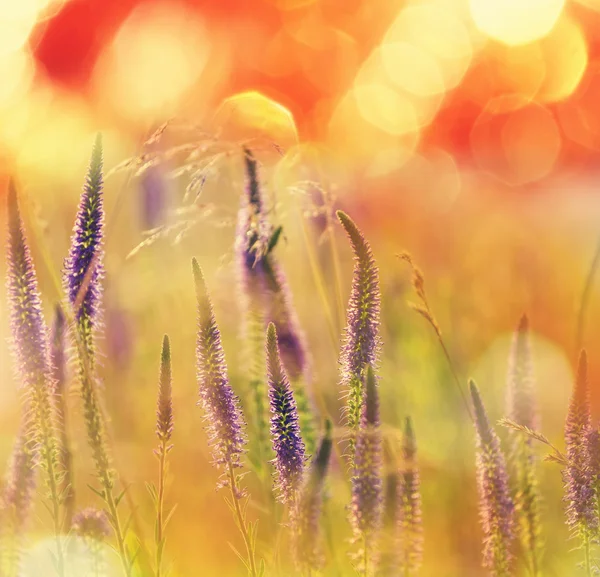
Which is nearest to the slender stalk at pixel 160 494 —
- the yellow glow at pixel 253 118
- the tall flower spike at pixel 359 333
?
the tall flower spike at pixel 359 333

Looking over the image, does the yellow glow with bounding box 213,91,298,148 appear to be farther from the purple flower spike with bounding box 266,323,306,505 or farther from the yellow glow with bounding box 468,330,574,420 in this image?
the yellow glow with bounding box 468,330,574,420

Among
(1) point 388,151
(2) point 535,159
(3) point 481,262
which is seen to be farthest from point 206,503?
(1) point 388,151

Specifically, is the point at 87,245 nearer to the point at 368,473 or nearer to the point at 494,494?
the point at 368,473

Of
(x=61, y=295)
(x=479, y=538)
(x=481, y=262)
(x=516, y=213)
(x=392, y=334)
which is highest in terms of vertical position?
(x=516, y=213)

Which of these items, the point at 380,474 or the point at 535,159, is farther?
the point at 535,159

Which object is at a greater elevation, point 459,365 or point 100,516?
point 459,365

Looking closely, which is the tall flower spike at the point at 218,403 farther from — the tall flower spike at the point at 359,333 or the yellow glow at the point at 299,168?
the yellow glow at the point at 299,168

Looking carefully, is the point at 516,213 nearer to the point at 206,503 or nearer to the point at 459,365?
the point at 459,365
